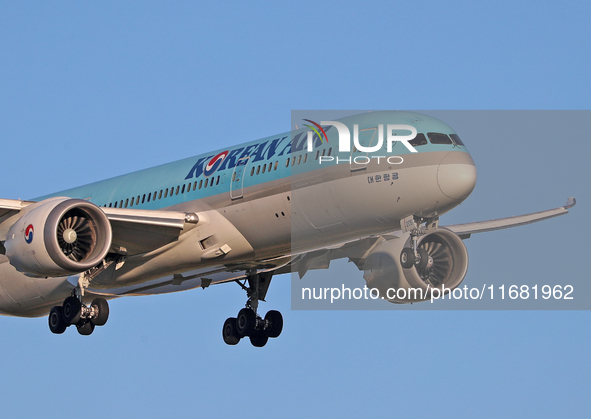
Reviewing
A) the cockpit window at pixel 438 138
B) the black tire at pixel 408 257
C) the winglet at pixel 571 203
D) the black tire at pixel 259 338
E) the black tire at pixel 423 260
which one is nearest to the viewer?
the cockpit window at pixel 438 138

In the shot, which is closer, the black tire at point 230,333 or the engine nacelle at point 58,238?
the engine nacelle at point 58,238

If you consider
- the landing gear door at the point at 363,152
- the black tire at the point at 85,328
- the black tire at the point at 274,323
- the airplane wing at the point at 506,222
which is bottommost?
the black tire at the point at 85,328

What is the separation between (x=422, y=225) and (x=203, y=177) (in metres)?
8.12

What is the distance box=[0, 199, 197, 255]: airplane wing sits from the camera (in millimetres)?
32719

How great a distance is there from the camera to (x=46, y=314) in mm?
41625

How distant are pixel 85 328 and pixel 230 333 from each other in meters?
5.56

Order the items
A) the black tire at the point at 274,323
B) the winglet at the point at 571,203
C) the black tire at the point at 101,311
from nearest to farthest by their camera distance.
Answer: the black tire at the point at 101,311, the winglet at the point at 571,203, the black tire at the point at 274,323

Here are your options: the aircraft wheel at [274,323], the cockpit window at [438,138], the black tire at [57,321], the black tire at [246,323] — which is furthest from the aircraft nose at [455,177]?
the black tire at [57,321]

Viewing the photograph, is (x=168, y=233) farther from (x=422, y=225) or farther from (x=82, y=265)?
(x=422, y=225)

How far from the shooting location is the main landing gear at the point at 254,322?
39.0 m

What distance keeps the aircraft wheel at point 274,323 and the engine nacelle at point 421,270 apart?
429cm

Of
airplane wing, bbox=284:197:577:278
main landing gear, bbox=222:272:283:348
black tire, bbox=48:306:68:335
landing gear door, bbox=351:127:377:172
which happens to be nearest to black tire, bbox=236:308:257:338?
main landing gear, bbox=222:272:283:348

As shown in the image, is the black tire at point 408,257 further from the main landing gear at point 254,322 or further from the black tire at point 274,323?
the black tire at point 274,323

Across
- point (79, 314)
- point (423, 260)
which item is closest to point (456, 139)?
point (423, 260)
